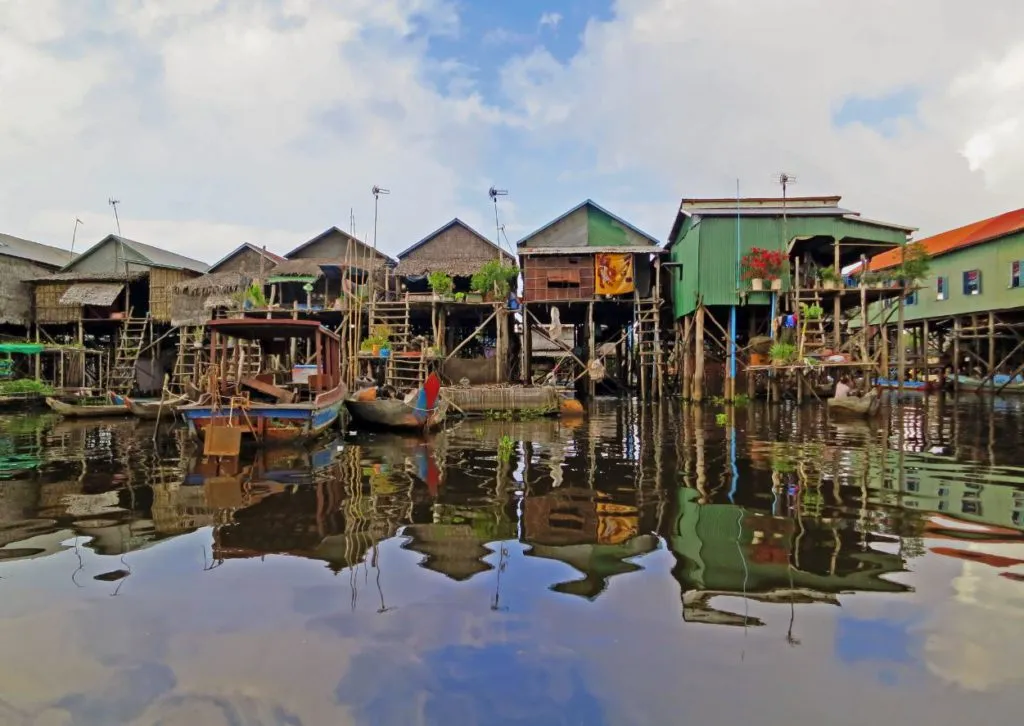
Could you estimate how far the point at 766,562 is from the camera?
4.21 meters

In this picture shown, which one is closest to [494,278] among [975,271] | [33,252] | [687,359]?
[687,359]

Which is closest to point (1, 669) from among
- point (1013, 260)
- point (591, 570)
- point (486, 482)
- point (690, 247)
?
point (591, 570)

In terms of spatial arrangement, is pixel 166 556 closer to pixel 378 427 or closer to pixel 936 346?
pixel 378 427

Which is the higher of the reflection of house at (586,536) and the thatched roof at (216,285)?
the thatched roof at (216,285)

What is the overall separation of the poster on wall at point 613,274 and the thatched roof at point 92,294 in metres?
20.4

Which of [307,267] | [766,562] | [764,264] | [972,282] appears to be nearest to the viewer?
[766,562]

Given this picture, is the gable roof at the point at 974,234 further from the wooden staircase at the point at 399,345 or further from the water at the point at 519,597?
the water at the point at 519,597

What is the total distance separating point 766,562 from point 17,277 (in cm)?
3205

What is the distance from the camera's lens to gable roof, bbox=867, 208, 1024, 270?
2302cm

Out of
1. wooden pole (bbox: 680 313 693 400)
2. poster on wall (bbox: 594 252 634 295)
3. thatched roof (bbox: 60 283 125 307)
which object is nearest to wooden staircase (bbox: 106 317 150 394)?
thatched roof (bbox: 60 283 125 307)

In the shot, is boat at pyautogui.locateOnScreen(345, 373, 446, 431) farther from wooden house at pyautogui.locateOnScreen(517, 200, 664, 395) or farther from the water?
wooden house at pyautogui.locateOnScreen(517, 200, 664, 395)

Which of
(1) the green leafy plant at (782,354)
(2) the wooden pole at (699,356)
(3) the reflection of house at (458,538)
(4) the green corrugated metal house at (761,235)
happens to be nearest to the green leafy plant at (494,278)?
(4) the green corrugated metal house at (761,235)

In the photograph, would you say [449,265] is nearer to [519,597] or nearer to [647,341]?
[647,341]

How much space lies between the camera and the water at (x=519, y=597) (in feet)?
8.72
